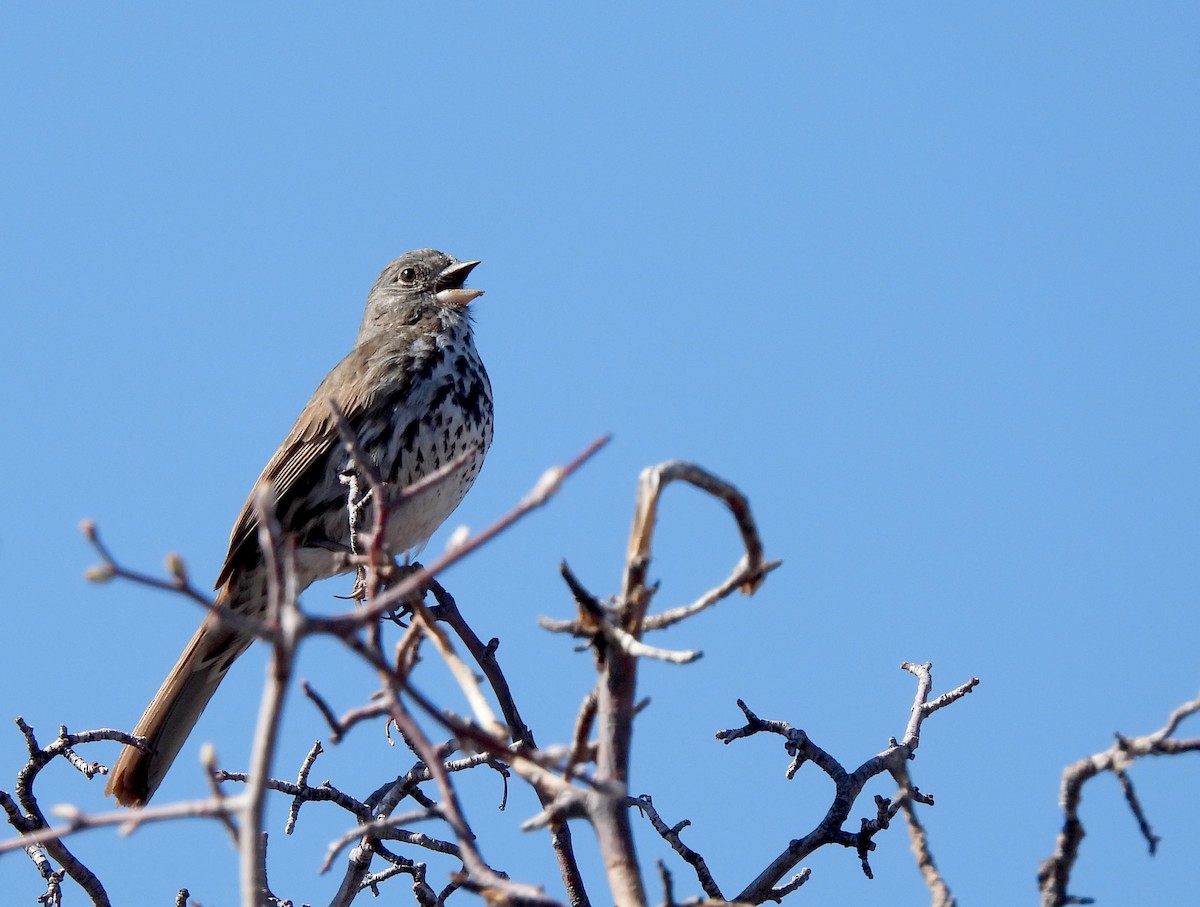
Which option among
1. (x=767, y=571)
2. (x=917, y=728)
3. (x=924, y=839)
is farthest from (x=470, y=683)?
(x=917, y=728)

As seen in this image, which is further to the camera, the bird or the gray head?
the gray head

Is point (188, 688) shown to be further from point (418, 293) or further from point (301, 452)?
point (418, 293)

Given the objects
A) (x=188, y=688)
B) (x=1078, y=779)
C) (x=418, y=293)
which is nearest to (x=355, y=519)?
(x=1078, y=779)

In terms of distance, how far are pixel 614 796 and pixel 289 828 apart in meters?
2.48

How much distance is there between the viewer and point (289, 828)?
403cm

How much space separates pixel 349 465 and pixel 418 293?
1.56m

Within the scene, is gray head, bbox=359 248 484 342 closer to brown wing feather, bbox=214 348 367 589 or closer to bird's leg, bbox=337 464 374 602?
brown wing feather, bbox=214 348 367 589

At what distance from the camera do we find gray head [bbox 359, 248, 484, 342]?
7234 millimetres

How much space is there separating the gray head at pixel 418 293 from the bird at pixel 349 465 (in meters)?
0.25

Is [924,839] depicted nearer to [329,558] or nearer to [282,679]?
[282,679]

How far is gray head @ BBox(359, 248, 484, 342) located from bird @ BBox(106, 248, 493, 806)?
253 millimetres

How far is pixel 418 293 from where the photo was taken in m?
7.58

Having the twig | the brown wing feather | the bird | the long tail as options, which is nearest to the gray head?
the bird

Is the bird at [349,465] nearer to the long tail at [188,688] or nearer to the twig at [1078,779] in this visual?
the long tail at [188,688]
